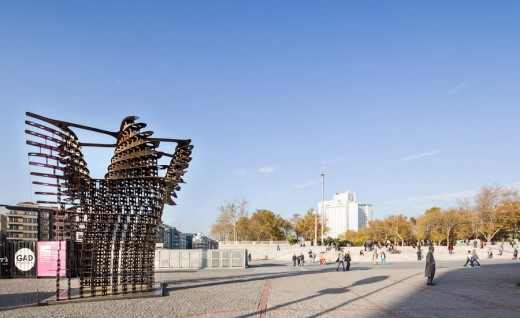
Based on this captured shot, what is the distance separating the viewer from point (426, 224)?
86.1m

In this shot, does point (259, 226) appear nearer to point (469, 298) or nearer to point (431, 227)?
point (431, 227)

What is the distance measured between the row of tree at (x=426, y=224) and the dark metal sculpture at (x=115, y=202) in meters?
55.6

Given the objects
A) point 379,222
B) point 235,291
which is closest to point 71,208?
point 235,291

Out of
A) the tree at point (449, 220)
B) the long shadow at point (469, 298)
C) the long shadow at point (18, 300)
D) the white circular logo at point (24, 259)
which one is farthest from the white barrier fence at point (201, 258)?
the tree at point (449, 220)

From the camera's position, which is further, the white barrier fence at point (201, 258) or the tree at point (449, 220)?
the tree at point (449, 220)

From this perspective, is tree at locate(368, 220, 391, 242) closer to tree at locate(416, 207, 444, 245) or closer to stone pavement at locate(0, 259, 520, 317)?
tree at locate(416, 207, 444, 245)

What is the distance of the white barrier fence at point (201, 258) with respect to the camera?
3834 cm

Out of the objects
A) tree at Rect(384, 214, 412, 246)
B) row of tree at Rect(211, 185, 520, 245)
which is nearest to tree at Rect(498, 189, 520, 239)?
row of tree at Rect(211, 185, 520, 245)

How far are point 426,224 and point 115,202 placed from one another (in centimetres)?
7954

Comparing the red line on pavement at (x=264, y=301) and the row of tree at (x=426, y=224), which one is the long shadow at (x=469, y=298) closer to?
the red line on pavement at (x=264, y=301)

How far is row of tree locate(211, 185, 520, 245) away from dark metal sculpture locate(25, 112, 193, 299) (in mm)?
55598

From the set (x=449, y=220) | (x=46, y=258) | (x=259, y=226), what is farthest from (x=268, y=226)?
(x=46, y=258)

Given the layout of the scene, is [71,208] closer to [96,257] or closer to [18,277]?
[96,257]

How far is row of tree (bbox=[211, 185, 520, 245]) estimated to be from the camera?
238ft
